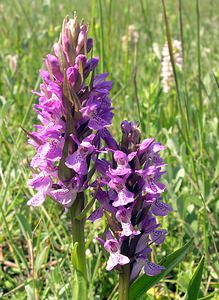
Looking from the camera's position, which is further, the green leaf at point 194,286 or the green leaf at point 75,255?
the green leaf at point 194,286

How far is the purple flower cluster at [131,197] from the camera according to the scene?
1070 mm

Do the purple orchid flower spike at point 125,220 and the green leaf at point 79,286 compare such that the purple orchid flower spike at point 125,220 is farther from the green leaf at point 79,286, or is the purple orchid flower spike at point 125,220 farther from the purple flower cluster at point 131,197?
the green leaf at point 79,286

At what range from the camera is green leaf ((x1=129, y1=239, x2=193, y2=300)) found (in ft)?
3.80

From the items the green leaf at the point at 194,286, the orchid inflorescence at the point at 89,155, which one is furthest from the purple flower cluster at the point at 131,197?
the green leaf at the point at 194,286

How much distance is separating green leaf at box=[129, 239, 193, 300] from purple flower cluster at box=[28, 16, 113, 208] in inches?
10.8

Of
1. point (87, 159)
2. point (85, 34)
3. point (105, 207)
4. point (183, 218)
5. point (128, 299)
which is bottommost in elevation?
point (183, 218)

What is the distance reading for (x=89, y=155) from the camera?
3.57 feet

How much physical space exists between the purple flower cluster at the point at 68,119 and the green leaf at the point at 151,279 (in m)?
0.27

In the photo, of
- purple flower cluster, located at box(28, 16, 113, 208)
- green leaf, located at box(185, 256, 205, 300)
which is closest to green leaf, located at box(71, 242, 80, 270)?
purple flower cluster, located at box(28, 16, 113, 208)

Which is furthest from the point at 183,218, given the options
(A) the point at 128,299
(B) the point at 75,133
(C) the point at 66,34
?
(C) the point at 66,34

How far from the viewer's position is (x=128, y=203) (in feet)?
3.62

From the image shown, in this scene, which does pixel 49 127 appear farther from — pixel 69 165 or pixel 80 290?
pixel 80 290

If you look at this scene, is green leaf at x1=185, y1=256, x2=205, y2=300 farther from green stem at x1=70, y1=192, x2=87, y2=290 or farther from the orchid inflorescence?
green stem at x1=70, y1=192, x2=87, y2=290

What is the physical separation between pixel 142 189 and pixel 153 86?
1415 millimetres
